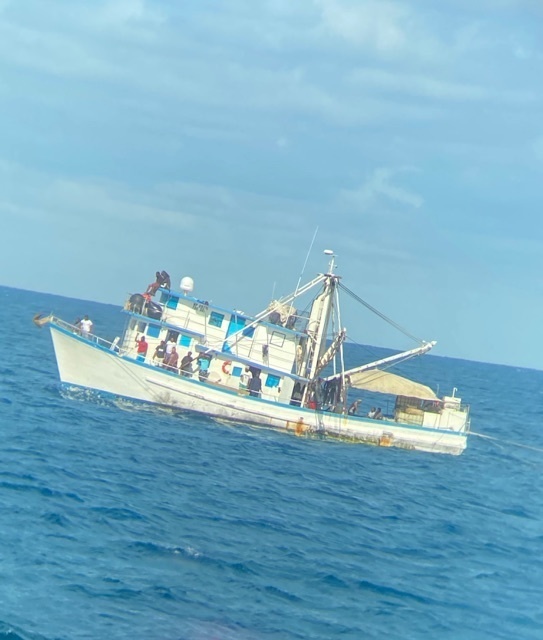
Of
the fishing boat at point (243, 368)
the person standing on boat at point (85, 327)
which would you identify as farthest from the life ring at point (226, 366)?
the person standing on boat at point (85, 327)

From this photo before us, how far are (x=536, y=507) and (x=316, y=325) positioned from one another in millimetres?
15302

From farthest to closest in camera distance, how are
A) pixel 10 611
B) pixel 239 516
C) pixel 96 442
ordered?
1. pixel 96 442
2. pixel 239 516
3. pixel 10 611

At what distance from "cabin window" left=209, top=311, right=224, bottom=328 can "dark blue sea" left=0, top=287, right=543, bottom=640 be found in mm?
5158

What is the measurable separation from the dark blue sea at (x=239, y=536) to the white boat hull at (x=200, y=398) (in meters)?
1.34

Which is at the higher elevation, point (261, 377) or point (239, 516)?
point (261, 377)

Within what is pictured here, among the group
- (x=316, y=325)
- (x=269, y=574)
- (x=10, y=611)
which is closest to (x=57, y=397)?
(x=316, y=325)

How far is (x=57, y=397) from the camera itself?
44.2 m

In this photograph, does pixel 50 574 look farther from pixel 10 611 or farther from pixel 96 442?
pixel 96 442

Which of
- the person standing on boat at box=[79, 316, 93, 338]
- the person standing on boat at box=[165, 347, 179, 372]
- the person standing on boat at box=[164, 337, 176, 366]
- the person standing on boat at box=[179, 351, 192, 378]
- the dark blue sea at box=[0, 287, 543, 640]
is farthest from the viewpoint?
the person standing on boat at box=[79, 316, 93, 338]

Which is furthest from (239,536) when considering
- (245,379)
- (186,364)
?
(245,379)

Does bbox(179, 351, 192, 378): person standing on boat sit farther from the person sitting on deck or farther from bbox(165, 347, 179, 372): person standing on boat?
bbox(165, 347, 179, 372): person standing on boat

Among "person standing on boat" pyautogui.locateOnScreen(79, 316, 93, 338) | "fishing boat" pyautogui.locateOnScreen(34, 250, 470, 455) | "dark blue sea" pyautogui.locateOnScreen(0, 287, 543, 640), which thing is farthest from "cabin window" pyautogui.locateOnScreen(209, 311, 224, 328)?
"person standing on boat" pyautogui.locateOnScreen(79, 316, 93, 338)

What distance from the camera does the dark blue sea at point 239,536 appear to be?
1731cm

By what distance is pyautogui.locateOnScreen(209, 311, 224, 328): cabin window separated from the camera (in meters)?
45.7
